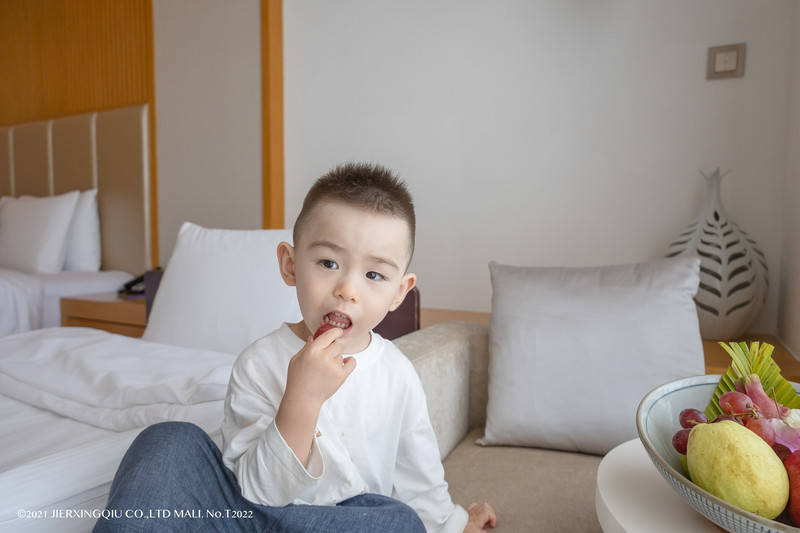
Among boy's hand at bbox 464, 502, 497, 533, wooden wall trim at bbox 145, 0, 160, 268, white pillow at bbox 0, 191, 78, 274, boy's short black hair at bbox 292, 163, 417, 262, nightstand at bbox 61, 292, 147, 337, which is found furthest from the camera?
white pillow at bbox 0, 191, 78, 274

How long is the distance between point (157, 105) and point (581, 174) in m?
2.41

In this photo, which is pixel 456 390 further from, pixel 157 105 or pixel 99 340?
pixel 157 105

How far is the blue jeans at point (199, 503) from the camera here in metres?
0.67

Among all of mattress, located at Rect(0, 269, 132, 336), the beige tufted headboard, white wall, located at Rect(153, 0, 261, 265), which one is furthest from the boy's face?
the beige tufted headboard

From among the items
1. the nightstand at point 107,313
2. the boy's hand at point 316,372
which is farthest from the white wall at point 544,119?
the boy's hand at point 316,372

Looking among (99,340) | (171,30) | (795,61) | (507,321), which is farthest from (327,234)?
(171,30)

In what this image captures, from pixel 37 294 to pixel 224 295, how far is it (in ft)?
5.64

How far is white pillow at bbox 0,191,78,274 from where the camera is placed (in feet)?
10.5

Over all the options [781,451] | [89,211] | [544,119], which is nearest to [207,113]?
[89,211]

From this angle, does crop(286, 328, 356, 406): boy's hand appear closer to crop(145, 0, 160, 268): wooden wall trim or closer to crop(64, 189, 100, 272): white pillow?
crop(145, 0, 160, 268): wooden wall trim

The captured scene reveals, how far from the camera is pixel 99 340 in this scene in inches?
62.3

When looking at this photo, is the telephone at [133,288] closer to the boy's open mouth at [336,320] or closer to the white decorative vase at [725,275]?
the boy's open mouth at [336,320]

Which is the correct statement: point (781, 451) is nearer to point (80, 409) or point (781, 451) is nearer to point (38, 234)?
point (80, 409)

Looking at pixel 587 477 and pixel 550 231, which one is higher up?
pixel 550 231
